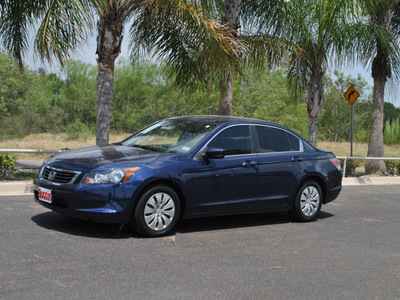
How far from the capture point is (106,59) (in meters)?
11.6

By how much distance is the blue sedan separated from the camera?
617 centimetres

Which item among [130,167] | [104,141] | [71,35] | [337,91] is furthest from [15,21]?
[337,91]

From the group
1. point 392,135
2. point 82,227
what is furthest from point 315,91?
point 392,135

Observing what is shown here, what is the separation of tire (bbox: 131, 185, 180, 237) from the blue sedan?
1 cm

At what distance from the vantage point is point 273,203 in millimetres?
7754

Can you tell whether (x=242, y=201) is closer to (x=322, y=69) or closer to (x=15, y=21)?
(x=15, y=21)

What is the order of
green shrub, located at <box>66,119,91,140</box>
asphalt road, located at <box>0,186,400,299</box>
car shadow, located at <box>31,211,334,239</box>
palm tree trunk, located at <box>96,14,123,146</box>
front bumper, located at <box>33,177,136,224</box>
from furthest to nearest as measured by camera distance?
green shrub, located at <box>66,119,91,140</box> → palm tree trunk, located at <box>96,14,123,146</box> → car shadow, located at <box>31,211,334,239</box> → front bumper, located at <box>33,177,136,224</box> → asphalt road, located at <box>0,186,400,299</box>

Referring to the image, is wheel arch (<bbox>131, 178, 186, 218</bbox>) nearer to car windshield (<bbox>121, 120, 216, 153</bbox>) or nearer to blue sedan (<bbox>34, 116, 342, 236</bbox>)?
blue sedan (<bbox>34, 116, 342, 236</bbox>)

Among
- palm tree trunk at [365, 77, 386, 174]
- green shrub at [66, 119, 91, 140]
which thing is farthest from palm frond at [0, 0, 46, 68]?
green shrub at [66, 119, 91, 140]

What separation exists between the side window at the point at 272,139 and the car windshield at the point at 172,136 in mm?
855

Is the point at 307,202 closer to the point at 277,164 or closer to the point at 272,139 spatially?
the point at 277,164

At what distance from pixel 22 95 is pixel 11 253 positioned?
39.7 meters

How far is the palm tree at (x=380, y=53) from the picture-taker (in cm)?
1622

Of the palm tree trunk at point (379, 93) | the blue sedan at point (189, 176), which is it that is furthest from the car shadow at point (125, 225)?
the palm tree trunk at point (379, 93)
